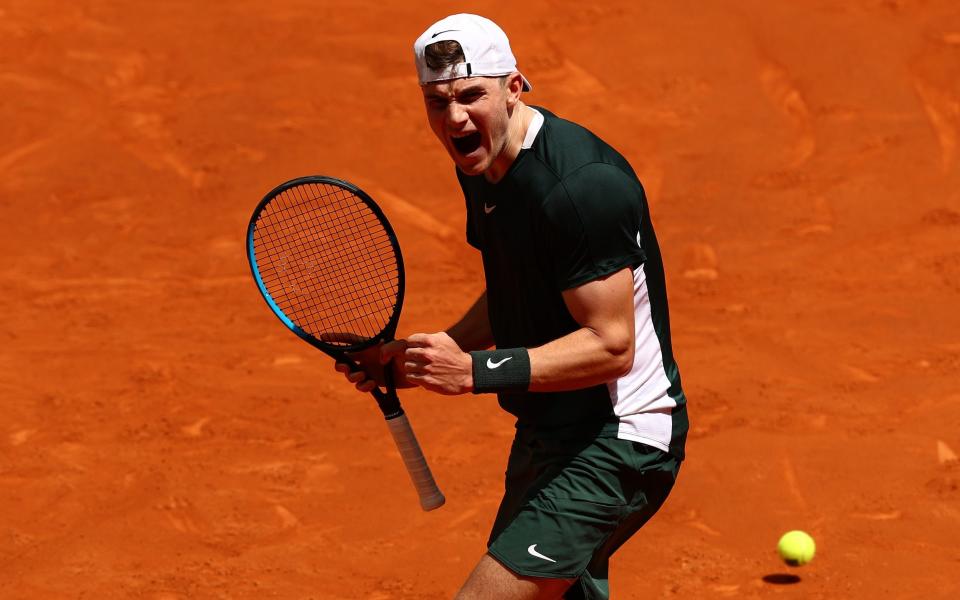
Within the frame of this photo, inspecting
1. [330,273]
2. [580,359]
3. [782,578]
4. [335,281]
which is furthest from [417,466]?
[335,281]

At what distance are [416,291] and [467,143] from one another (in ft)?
16.7

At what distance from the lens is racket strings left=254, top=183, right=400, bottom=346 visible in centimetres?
493

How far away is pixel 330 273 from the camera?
253 inches

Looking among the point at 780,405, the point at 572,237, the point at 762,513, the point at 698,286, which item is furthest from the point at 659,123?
the point at 572,237

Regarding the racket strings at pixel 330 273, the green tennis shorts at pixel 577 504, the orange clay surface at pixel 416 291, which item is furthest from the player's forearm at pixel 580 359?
the orange clay surface at pixel 416 291

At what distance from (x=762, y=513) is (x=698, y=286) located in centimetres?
275

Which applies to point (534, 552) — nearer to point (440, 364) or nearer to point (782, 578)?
point (440, 364)

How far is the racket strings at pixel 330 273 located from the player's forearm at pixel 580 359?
0.76 m

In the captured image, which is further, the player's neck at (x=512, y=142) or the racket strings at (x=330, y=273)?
the racket strings at (x=330, y=273)

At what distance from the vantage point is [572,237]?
329 centimetres

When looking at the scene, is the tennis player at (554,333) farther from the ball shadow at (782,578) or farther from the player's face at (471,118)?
the ball shadow at (782,578)

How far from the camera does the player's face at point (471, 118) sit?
3.39m

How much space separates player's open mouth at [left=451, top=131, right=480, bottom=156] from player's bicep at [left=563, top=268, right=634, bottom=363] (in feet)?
1.47

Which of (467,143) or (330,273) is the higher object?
(467,143)
